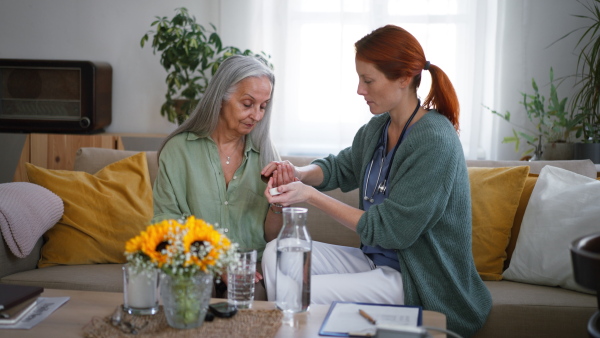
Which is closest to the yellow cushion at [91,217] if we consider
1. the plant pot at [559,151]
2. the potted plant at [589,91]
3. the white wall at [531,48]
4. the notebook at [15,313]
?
the notebook at [15,313]

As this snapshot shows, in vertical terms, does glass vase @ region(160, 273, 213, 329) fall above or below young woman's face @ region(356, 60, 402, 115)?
below

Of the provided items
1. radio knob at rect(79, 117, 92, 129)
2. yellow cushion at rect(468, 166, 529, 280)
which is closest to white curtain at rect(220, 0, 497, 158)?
radio knob at rect(79, 117, 92, 129)

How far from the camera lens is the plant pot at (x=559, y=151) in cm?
275

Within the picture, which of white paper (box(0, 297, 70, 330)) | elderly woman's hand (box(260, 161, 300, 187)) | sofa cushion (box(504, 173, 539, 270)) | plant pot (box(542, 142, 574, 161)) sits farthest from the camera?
plant pot (box(542, 142, 574, 161))

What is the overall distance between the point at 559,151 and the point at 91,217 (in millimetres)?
1942

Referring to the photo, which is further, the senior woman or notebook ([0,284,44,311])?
the senior woman

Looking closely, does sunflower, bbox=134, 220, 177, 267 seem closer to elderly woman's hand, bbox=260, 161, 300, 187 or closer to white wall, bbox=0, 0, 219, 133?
elderly woman's hand, bbox=260, 161, 300, 187

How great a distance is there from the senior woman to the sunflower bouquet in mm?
669

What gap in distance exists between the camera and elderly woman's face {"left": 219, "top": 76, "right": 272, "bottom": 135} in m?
2.09

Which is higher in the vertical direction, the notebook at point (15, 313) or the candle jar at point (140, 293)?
the candle jar at point (140, 293)

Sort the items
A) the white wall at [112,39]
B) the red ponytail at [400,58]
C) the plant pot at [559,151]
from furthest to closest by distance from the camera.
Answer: the white wall at [112,39] → the plant pot at [559,151] → the red ponytail at [400,58]

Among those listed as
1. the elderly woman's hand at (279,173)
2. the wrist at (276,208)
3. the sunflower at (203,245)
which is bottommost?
the wrist at (276,208)

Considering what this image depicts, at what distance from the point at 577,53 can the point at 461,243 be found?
208 cm

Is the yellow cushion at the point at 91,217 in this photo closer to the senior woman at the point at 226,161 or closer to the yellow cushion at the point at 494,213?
the senior woman at the point at 226,161
